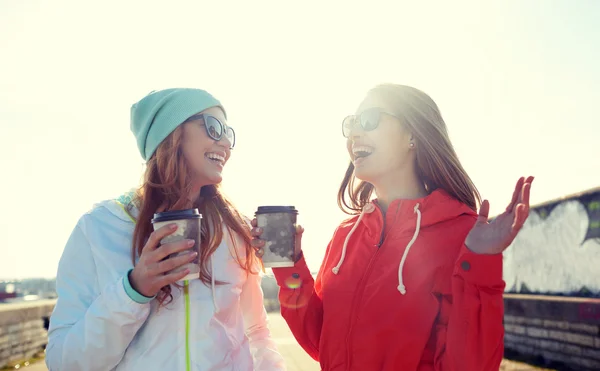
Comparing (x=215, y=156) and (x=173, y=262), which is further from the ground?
(x=215, y=156)

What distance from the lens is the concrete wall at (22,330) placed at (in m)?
7.55

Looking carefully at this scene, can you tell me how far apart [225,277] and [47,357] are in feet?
2.73

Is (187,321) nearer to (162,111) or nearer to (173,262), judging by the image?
(173,262)

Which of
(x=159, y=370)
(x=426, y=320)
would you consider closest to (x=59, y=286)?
(x=159, y=370)

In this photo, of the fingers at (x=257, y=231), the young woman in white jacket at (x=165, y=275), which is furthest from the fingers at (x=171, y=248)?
the fingers at (x=257, y=231)

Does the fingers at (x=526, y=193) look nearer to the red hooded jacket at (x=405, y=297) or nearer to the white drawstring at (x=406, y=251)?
the red hooded jacket at (x=405, y=297)

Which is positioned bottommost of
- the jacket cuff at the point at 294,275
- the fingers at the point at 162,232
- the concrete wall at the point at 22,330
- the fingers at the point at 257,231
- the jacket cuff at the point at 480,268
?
the concrete wall at the point at 22,330

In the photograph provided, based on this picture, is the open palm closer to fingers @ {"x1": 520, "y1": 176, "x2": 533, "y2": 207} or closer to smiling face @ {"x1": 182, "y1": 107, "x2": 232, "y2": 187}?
fingers @ {"x1": 520, "y1": 176, "x2": 533, "y2": 207}

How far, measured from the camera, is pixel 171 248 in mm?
2051

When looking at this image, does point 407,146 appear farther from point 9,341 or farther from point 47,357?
point 9,341

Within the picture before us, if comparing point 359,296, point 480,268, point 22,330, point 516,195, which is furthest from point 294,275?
point 22,330

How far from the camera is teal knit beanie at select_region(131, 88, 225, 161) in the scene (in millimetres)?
2688

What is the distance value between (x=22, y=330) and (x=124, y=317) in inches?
283

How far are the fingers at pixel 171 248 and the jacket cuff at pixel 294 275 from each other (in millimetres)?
751
